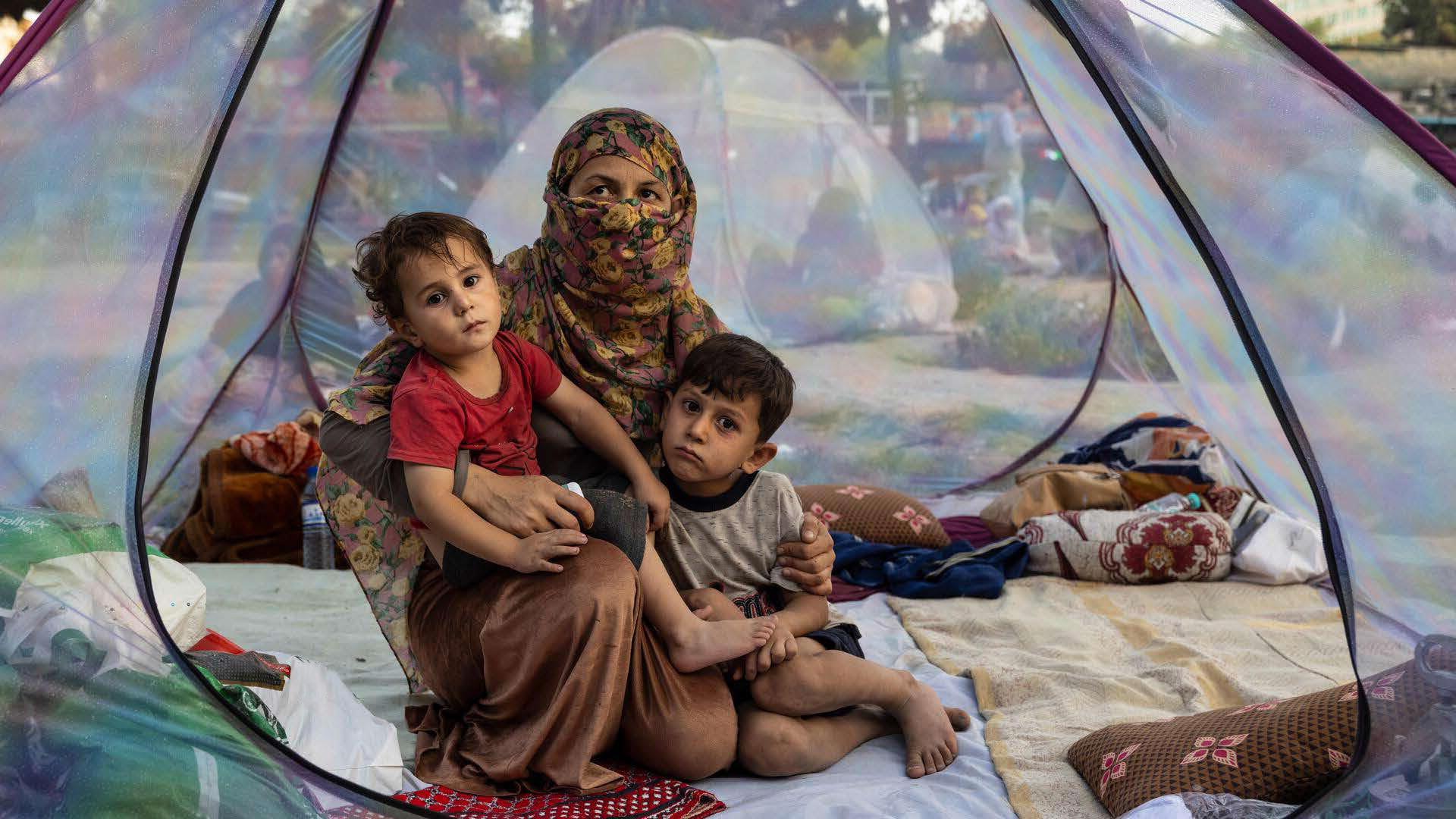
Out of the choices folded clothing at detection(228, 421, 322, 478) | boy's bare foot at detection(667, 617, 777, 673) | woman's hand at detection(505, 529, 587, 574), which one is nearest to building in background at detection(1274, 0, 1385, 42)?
folded clothing at detection(228, 421, 322, 478)

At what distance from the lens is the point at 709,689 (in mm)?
2076

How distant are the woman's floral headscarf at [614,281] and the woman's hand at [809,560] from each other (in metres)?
0.35

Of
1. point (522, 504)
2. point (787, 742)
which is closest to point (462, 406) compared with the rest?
point (522, 504)

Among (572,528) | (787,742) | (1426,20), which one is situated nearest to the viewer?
(572,528)

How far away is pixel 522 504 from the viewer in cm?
199

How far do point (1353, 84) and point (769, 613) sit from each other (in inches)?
47.9

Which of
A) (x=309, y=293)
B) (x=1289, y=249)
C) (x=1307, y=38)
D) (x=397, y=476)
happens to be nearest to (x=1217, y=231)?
(x=1289, y=249)

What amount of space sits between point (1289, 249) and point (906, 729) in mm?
986

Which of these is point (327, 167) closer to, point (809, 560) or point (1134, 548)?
point (809, 560)

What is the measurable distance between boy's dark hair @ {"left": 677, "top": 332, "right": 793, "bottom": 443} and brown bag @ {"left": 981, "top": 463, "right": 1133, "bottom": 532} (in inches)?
60.8

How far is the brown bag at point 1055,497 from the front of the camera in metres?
3.58

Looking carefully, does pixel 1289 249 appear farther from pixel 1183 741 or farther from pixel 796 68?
pixel 796 68

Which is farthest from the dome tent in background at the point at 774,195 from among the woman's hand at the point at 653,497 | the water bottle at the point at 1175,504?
the woman's hand at the point at 653,497

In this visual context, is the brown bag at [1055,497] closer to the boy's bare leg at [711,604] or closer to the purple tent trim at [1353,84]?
the boy's bare leg at [711,604]
